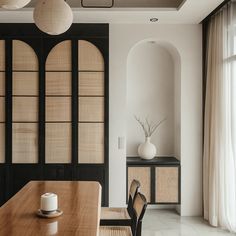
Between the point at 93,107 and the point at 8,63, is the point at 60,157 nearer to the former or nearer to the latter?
the point at 93,107

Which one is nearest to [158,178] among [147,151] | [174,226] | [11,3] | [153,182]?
[153,182]

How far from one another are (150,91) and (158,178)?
126cm

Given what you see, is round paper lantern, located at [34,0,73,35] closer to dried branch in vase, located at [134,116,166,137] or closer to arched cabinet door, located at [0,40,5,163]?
arched cabinet door, located at [0,40,5,163]

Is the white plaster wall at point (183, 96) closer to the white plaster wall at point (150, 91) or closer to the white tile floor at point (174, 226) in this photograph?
the white tile floor at point (174, 226)

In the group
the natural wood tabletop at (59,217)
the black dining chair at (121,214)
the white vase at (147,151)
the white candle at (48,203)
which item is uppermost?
the white vase at (147,151)

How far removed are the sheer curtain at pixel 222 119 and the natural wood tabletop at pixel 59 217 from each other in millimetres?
1624

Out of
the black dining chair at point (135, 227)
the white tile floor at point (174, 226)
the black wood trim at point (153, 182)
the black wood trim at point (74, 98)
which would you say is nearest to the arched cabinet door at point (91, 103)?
the black wood trim at point (74, 98)

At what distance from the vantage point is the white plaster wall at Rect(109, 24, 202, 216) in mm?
4590

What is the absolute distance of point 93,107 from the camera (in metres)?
4.50

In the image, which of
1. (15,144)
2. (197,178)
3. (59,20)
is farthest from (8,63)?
(197,178)

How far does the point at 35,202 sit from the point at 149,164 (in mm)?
2190

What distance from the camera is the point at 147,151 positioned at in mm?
4645

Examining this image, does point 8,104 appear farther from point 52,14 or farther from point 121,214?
point 52,14

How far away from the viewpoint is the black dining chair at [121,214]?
2857 millimetres
